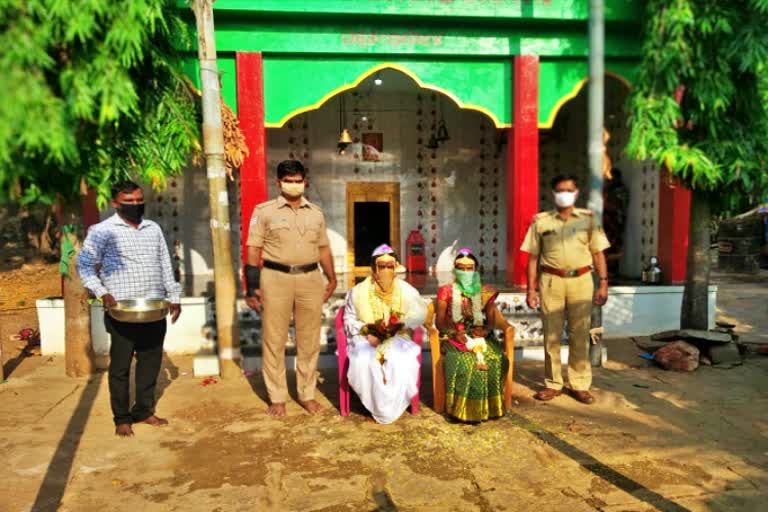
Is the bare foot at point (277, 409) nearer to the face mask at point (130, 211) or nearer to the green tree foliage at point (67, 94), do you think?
the face mask at point (130, 211)

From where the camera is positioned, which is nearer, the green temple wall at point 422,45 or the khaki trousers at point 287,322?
the khaki trousers at point 287,322

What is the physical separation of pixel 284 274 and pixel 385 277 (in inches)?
32.8

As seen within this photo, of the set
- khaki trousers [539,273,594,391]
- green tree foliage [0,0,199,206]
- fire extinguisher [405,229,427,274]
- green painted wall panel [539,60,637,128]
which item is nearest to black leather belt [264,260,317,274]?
green tree foliage [0,0,199,206]

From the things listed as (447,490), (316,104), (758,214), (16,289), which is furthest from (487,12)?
(758,214)


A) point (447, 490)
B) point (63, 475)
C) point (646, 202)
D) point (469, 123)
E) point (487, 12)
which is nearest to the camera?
point (447, 490)

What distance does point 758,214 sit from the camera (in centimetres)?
1631

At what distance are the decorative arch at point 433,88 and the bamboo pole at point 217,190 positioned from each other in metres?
1.52

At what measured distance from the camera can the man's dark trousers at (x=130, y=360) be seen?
4191 millimetres

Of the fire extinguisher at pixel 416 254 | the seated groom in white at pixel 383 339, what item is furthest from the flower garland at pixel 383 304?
the fire extinguisher at pixel 416 254

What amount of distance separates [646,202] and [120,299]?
880cm

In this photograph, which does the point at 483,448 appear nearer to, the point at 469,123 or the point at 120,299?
the point at 120,299

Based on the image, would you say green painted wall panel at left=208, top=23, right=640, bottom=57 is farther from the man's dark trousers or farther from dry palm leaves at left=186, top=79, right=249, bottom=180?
the man's dark trousers

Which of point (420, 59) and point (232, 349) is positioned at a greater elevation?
point (420, 59)

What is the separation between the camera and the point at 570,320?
4.96 meters
